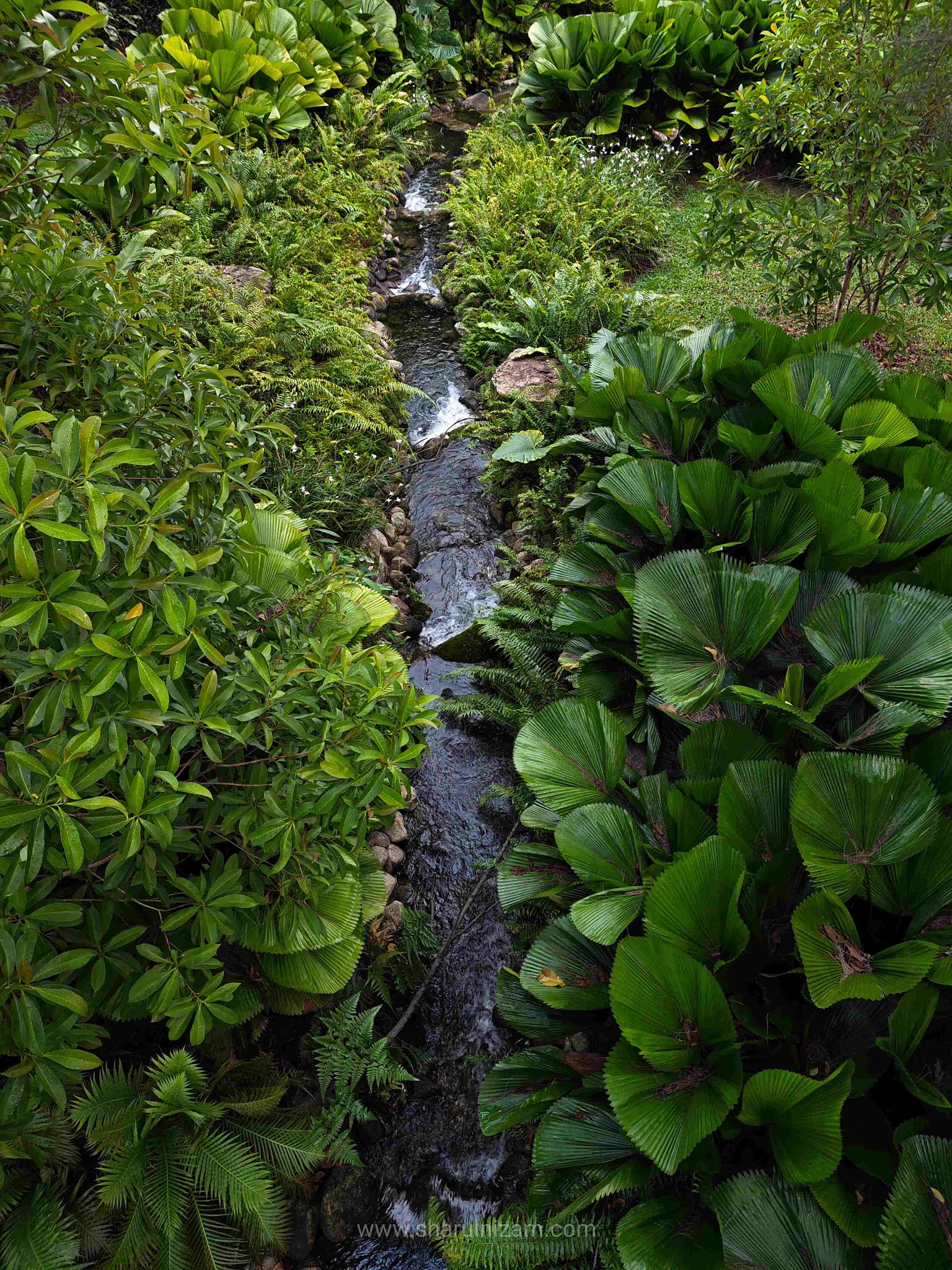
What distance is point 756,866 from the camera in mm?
1834

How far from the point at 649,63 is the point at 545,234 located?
10.8 ft

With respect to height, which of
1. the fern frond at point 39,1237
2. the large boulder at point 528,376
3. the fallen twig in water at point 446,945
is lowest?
the fallen twig in water at point 446,945

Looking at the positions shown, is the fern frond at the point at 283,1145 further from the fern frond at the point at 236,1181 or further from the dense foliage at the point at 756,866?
the dense foliage at the point at 756,866

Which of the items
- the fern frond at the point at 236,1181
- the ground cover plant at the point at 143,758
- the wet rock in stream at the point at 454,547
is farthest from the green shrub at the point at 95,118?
the wet rock in stream at the point at 454,547

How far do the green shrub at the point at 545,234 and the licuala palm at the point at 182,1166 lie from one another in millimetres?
5606

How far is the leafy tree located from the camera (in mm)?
3750

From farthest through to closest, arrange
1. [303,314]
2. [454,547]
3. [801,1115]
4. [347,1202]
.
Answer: [303,314] < [454,547] < [347,1202] < [801,1115]

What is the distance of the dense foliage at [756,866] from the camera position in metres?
1.50

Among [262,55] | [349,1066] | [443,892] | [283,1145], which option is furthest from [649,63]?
[283,1145]

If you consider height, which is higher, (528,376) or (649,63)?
(649,63)

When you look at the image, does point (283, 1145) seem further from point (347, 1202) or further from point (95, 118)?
point (95, 118)

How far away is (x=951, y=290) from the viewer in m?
3.97

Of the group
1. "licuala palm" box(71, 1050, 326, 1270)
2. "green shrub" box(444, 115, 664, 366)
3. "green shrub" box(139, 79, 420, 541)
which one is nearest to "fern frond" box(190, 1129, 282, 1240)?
"licuala palm" box(71, 1050, 326, 1270)

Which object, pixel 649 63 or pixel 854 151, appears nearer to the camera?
pixel 854 151
